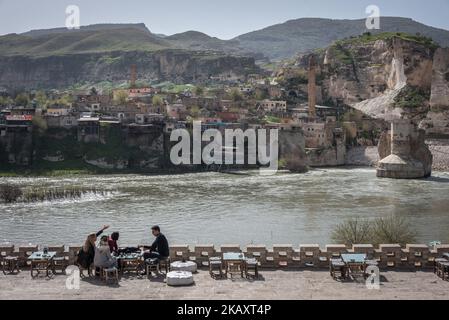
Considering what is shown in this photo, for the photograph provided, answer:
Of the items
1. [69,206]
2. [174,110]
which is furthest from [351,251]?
[174,110]

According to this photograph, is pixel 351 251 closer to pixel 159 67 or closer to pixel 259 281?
pixel 259 281

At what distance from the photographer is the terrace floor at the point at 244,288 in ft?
39.3

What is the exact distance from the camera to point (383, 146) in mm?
76125

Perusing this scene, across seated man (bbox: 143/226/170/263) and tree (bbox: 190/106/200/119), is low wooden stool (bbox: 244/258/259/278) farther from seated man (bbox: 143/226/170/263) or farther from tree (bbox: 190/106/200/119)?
tree (bbox: 190/106/200/119)

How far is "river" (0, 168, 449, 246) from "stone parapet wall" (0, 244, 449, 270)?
14.7 m

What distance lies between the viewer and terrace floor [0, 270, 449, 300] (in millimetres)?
11992

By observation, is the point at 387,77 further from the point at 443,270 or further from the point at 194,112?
the point at 443,270

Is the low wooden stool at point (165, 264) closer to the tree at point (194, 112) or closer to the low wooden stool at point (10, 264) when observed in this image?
the low wooden stool at point (10, 264)

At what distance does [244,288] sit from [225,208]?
102ft

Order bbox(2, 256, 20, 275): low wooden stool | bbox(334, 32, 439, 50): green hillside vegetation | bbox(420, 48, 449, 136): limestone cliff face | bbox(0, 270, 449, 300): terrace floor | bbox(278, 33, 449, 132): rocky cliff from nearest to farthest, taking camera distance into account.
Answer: bbox(0, 270, 449, 300): terrace floor → bbox(2, 256, 20, 275): low wooden stool → bbox(420, 48, 449, 136): limestone cliff face → bbox(278, 33, 449, 132): rocky cliff → bbox(334, 32, 439, 50): green hillside vegetation

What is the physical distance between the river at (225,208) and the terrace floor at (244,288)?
52.1 ft

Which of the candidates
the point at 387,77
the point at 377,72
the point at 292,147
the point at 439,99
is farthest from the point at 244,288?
the point at 377,72

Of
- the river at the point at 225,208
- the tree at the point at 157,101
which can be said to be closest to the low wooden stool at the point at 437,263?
the river at the point at 225,208

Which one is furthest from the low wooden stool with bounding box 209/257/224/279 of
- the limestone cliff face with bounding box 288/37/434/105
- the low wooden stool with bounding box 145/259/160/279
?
the limestone cliff face with bounding box 288/37/434/105
